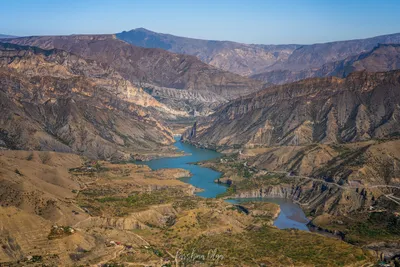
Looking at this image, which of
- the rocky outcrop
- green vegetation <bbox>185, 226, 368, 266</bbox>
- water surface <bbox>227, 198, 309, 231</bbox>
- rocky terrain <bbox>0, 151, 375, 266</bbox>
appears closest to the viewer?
rocky terrain <bbox>0, 151, 375, 266</bbox>

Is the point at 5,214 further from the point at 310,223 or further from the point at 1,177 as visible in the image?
the point at 310,223

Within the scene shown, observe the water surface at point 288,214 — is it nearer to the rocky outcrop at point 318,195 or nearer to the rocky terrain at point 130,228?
the rocky outcrop at point 318,195

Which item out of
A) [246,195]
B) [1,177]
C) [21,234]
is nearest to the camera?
[21,234]

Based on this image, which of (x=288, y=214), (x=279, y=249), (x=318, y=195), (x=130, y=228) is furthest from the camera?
(x=318, y=195)

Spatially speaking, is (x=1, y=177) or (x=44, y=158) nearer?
(x=1, y=177)

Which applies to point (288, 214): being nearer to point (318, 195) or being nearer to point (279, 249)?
point (318, 195)

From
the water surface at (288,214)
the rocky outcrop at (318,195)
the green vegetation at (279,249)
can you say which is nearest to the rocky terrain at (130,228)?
the green vegetation at (279,249)

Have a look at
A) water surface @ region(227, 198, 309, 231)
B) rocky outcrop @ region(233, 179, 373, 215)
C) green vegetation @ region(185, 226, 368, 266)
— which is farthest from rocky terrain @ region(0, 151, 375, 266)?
rocky outcrop @ region(233, 179, 373, 215)

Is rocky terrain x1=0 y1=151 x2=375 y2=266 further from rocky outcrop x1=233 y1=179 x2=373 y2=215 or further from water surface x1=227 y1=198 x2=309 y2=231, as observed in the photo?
rocky outcrop x1=233 y1=179 x2=373 y2=215

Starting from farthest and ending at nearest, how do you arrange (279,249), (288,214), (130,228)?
1. (288,214)
2. (130,228)
3. (279,249)

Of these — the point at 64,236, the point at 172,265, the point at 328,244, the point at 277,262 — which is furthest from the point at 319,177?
the point at 64,236

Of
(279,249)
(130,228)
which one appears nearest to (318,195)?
(279,249)
